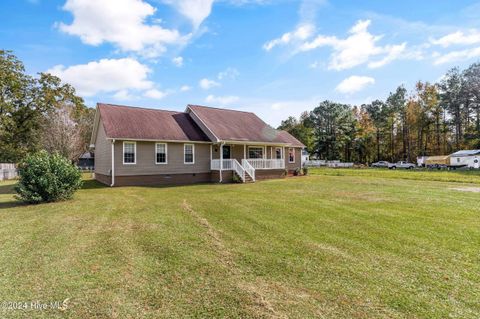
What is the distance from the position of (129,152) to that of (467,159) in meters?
42.1

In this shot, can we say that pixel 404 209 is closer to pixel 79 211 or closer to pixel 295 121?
pixel 79 211

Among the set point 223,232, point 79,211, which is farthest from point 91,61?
point 223,232

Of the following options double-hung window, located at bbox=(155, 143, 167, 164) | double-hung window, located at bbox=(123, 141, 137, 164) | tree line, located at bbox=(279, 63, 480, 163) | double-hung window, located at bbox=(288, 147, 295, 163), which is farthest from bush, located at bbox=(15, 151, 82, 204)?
tree line, located at bbox=(279, 63, 480, 163)

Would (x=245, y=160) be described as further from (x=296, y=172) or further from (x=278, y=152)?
(x=296, y=172)

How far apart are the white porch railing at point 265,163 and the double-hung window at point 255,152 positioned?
141 centimetres

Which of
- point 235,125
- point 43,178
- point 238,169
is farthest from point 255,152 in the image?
point 43,178

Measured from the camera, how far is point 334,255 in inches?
185

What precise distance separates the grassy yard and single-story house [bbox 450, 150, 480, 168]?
36.0 meters

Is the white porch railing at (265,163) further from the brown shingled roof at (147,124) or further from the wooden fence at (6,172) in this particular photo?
the wooden fence at (6,172)

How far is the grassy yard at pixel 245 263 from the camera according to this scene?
315 cm

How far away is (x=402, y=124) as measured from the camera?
51500 millimetres

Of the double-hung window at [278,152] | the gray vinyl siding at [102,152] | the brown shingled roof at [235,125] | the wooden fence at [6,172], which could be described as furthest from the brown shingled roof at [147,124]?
the wooden fence at [6,172]

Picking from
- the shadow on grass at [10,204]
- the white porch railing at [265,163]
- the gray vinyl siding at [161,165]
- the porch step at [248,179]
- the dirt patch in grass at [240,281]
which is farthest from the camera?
the white porch railing at [265,163]

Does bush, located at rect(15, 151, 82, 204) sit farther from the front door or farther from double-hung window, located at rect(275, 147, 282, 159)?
double-hung window, located at rect(275, 147, 282, 159)
